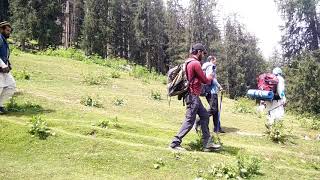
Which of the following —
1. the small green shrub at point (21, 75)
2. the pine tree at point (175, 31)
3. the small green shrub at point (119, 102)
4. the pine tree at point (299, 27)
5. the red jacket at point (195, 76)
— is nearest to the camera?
the red jacket at point (195, 76)

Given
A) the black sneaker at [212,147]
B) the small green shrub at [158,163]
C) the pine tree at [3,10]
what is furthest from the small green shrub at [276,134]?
the pine tree at [3,10]

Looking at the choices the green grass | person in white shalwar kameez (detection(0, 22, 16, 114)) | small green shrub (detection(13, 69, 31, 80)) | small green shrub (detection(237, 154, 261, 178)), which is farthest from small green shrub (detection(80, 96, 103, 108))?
small green shrub (detection(237, 154, 261, 178))

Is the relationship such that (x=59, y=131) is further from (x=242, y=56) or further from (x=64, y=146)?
(x=242, y=56)

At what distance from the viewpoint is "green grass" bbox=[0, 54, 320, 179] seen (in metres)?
8.75

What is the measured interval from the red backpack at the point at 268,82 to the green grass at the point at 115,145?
1.43 meters

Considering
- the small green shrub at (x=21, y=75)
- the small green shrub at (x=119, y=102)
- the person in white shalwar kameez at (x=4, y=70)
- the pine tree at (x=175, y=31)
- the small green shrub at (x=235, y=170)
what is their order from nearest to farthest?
the small green shrub at (x=235, y=170), the person in white shalwar kameez at (x=4, y=70), the small green shrub at (x=119, y=102), the small green shrub at (x=21, y=75), the pine tree at (x=175, y=31)

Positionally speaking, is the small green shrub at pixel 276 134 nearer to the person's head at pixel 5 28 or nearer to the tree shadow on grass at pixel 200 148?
the tree shadow on grass at pixel 200 148

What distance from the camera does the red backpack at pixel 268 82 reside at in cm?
1285

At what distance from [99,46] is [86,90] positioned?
38.6m

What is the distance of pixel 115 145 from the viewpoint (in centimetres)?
984

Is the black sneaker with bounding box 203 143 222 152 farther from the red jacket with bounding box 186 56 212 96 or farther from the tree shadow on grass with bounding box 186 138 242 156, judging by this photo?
the red jacket with bounding box 186 56 212 96

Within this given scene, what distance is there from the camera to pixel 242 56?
69062mm

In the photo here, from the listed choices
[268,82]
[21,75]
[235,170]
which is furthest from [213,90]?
[21,75]

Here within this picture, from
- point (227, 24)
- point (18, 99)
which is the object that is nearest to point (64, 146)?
point (18, 99)
